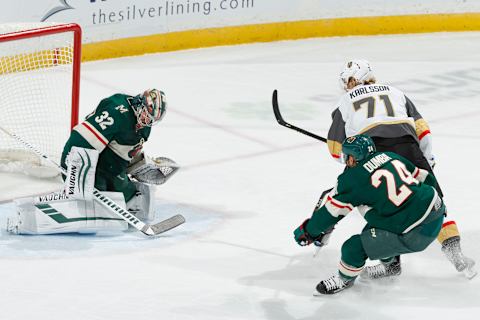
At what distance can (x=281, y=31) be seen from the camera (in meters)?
8.32

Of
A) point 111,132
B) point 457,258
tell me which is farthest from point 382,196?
point 111,132

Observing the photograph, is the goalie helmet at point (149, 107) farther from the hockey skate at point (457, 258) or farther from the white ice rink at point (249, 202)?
the hockey skate at point (457, 258)

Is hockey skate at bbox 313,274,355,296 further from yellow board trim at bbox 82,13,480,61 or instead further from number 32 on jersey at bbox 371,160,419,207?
yellow board trim at bbox 82,13,480,61

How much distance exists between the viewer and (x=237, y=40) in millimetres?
8148

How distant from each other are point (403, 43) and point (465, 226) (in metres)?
3.67

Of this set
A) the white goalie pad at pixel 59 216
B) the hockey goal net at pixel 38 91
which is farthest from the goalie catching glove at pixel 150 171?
the hockey goal net at pixel 38 91

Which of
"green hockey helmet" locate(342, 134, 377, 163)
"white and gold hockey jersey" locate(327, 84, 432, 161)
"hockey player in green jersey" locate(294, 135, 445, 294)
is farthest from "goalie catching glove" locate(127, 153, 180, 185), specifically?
"green hockey helmet" locate(342, 134, 377, 163)

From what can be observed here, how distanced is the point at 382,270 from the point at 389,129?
20.3 inches

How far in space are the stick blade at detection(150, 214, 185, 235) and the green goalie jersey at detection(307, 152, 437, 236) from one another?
2.82 feet

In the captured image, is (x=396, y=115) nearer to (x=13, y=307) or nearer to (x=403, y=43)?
(x=13, y=307)

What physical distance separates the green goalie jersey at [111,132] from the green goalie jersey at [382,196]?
970 mm

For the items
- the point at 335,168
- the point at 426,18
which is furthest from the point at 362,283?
the point at 426,18

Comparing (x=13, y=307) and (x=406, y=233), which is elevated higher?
(x=406, y=233)

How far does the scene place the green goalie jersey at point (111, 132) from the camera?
460cm
